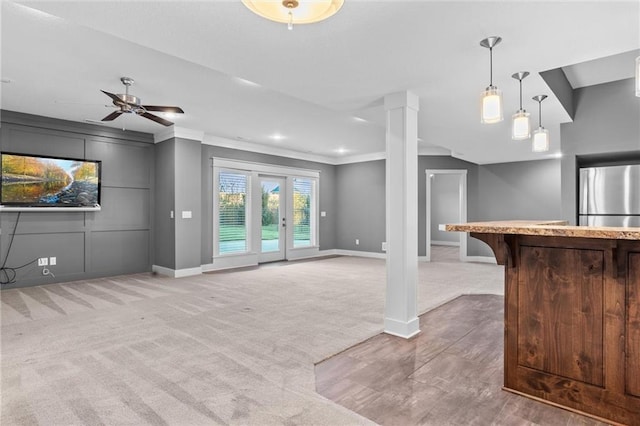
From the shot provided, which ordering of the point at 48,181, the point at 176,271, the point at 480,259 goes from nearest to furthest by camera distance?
the point at 48,181 → the point at 176,271 → the point at 480,259

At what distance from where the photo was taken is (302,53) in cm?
259

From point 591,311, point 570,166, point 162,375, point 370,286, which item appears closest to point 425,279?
point 370,286

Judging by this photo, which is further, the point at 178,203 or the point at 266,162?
the point at 266,162

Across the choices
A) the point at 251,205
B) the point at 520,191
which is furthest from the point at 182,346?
the point at 520,191

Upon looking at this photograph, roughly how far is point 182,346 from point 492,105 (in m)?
3.05

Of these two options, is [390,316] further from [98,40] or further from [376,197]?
[376,197]

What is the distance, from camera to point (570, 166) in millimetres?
4254

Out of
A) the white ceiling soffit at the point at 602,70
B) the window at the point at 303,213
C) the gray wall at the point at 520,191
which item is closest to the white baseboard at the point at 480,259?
the gray wall at the point at 520,191

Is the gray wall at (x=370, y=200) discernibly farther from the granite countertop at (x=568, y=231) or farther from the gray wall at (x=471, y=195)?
the granite countertop at (x=568, y=231)

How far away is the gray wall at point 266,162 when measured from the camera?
6684 mm

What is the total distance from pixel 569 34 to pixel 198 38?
8.14 ft

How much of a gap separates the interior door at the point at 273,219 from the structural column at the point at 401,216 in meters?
4.64

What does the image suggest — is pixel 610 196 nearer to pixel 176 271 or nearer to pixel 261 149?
pixel 261 149

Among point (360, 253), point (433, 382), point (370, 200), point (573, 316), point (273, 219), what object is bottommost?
point (433, 382)
